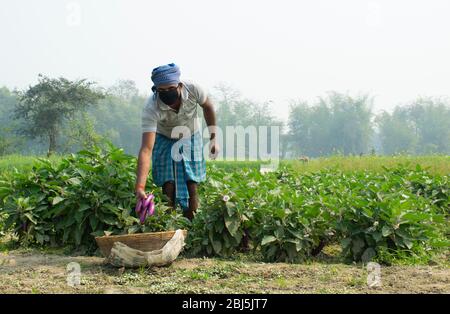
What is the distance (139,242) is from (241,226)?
122 cm

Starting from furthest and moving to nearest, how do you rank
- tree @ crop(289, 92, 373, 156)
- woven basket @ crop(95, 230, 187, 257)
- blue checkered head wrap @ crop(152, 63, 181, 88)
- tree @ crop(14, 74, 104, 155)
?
tree @ crop(289, 92, 373, 156) < tree @ crop(14, 74, 104, 155) < blue checkered head wrap @ crop(152, 63, 181, 88) < woven basket @ crop(95, 230, 187, 257)

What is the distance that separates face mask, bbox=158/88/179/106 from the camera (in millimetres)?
5051

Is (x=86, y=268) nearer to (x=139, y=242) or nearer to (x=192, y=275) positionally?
(x=139, y=242)

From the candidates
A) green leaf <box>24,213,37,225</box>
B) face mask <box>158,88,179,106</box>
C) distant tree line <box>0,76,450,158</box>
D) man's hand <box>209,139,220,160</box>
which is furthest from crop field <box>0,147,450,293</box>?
distant tree line <box>0,76,450,158</box>

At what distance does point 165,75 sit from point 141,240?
1401mm

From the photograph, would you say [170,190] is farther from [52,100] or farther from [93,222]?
[52,100]

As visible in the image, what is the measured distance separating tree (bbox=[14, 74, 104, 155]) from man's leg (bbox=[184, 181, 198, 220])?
32.5m

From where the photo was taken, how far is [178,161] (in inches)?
214

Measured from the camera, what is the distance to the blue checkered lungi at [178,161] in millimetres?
5453

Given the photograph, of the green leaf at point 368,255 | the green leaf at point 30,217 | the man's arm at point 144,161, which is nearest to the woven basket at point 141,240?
the man's arm at point 144,161

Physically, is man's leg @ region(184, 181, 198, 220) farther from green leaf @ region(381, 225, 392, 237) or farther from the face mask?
green leaf @ region(381, 225, 392, 237)
